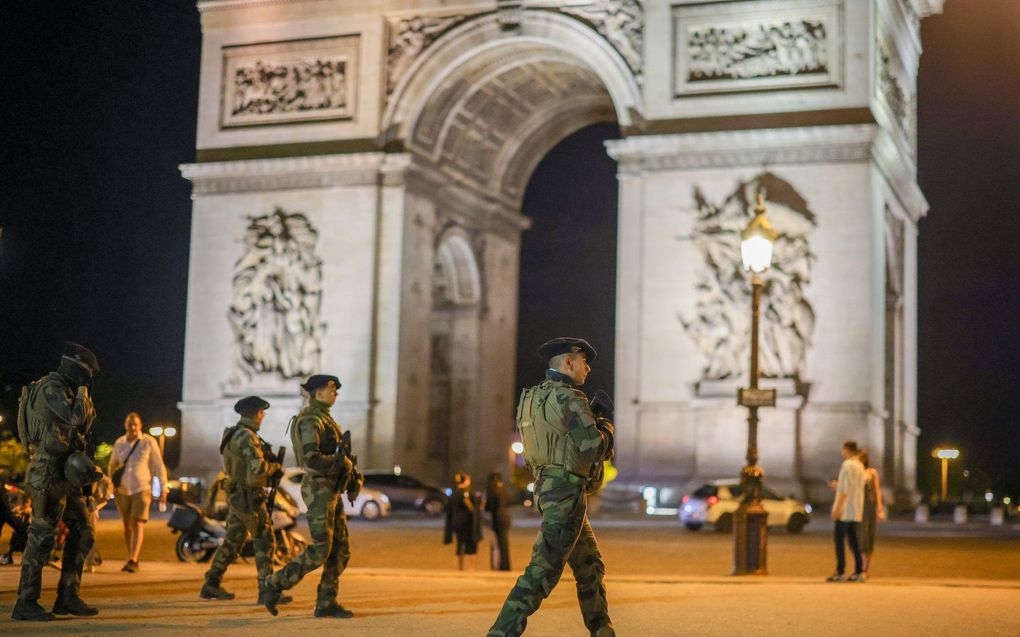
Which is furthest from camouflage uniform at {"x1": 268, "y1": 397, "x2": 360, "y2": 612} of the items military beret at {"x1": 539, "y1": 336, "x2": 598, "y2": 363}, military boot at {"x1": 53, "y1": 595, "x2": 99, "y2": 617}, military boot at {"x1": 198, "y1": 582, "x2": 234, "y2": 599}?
military beret at {"x1": 539, "y1": 336, "x2": 598, "y2": 363}

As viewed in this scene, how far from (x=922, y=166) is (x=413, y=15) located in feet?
57.9

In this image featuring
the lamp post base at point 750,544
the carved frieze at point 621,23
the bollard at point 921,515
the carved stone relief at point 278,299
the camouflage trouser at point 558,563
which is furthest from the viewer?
the carved stone relief at point 278,299

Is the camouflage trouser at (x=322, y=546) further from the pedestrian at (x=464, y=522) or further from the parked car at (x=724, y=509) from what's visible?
the parked car at (x=724, y=509)

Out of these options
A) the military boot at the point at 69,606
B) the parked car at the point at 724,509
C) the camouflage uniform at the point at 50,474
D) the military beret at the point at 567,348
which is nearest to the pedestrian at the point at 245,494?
the military boot at the point at 69,606

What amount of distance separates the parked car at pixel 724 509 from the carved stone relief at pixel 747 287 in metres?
3.98

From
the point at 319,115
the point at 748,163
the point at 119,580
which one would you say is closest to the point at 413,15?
the point at 319,115

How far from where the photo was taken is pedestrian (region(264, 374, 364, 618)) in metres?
11.5

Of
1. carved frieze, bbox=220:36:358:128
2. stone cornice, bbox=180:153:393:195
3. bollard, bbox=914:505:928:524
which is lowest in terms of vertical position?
bollard, bbox=914:505:928:524

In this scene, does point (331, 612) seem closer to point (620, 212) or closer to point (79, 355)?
point (79, 355)

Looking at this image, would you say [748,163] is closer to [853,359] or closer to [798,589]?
[853,359]

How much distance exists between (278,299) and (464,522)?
724 inches

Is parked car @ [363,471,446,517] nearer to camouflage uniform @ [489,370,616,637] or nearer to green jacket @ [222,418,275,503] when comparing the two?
green jacket @ [222,418,275,503]

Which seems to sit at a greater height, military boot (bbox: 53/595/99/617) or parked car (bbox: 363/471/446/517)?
military boot (bbox: 53/595/99/617)

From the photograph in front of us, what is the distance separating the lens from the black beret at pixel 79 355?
1138 cm
